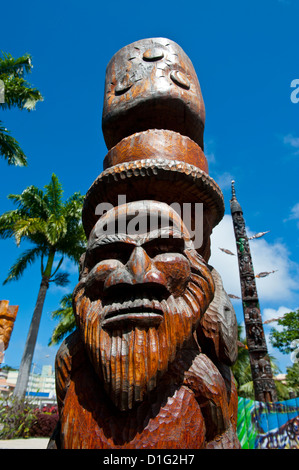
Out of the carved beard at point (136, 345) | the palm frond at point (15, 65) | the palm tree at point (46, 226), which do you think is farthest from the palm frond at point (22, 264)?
the carved beard at point (136, 345)

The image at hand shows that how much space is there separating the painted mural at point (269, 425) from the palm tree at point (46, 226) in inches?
309

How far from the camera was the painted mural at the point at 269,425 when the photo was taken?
18.8 ft

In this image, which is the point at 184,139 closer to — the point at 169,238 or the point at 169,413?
the point at 169,238

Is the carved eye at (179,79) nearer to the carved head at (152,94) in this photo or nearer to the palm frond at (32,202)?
the carved head at (152,94)

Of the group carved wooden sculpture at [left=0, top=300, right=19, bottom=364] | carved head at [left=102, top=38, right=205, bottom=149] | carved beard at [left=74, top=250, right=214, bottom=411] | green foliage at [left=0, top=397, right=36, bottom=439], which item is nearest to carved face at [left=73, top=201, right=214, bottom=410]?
carved beard at [left=74, top=250, right=214, bottom=411]

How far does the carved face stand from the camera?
5.42 feet

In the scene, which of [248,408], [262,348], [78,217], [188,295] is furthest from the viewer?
[78,217]

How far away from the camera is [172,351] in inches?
68.7

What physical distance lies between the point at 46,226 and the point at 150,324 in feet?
36.4

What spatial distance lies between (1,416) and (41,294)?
3.86 meters

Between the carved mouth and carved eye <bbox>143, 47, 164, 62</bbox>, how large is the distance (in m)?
2.74

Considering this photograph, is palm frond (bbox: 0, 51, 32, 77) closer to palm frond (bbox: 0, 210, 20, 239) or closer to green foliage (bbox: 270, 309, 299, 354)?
palm frond (bbox: 0, 210, 20, 239)
